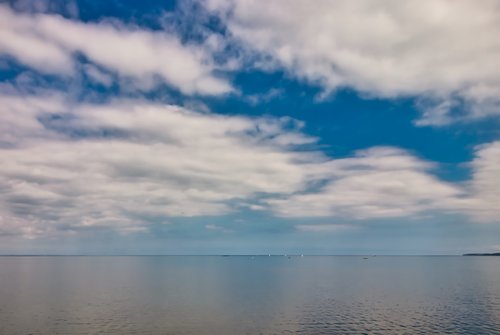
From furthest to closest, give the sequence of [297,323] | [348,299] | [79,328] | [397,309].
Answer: [348,299] → [397,309] → [297,323] → [79,328]

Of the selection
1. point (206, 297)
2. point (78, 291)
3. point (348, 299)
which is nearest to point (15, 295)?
point (78, 291)

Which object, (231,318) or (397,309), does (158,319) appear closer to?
(231,318)

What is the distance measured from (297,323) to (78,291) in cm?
9285

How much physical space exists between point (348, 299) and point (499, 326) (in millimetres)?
46388

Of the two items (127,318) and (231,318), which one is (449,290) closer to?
(231,318)

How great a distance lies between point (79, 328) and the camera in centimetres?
8056

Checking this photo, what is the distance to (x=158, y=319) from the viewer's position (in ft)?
295

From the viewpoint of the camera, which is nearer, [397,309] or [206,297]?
[397,309]

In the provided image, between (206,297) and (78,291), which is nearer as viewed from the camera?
(206,297)

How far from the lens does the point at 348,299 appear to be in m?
124

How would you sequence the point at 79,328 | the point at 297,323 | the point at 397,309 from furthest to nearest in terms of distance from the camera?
the point at 397,309
the point at 297,323
the point at 79,328

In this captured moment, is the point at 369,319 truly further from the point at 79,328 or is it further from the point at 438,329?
the point at 79,328

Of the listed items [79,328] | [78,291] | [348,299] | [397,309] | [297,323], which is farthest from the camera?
[78,291]

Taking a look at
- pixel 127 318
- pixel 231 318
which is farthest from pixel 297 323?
pixel 127 318
